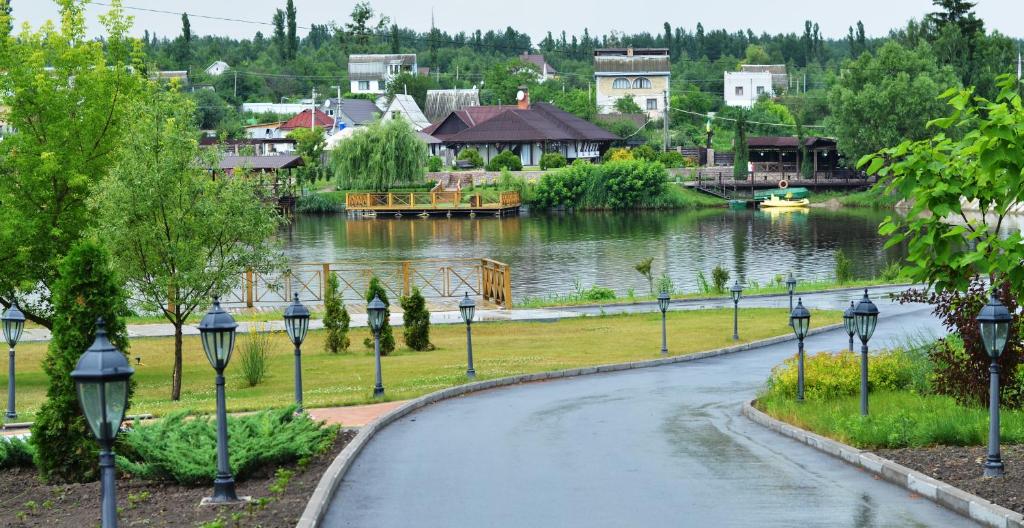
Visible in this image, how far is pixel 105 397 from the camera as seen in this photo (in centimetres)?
928

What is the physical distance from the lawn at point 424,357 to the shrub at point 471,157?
69.9 metres

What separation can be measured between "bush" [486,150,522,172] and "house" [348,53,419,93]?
66.0 metres

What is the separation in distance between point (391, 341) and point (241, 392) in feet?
18.6

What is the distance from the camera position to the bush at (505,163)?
342 ft

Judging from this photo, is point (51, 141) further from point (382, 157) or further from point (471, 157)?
point (471, 157)

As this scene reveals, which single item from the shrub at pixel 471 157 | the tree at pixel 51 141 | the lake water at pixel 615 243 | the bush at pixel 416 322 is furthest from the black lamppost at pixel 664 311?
the shrub at pixel 471 157

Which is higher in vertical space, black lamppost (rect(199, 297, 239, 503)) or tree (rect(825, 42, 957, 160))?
tree (rect(825, 42, 957, 160))

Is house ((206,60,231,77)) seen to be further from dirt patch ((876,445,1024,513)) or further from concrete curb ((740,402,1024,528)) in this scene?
dirt patch ((876,445,1024,513))

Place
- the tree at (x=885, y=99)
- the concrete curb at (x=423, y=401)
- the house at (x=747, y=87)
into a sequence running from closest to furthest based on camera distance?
the concrete curb at (x=423, y=401) → the tree at (x=885, y=99) → the house at (x=747, y=87)

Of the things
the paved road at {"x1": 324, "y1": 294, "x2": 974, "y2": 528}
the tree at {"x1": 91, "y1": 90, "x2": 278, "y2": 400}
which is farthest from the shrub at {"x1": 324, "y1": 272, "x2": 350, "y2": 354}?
the paved road at {"x1": 324, "y1": 294, "x2": 974, "y2": 528}

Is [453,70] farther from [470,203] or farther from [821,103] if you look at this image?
[470,203]

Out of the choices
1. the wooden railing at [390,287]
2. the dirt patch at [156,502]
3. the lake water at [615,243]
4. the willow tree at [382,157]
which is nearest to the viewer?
the dirt patch at [156,502]

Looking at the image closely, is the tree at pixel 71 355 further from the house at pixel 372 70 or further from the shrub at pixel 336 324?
the house at pixel 372 70

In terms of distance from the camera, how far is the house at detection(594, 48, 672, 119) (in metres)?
146
